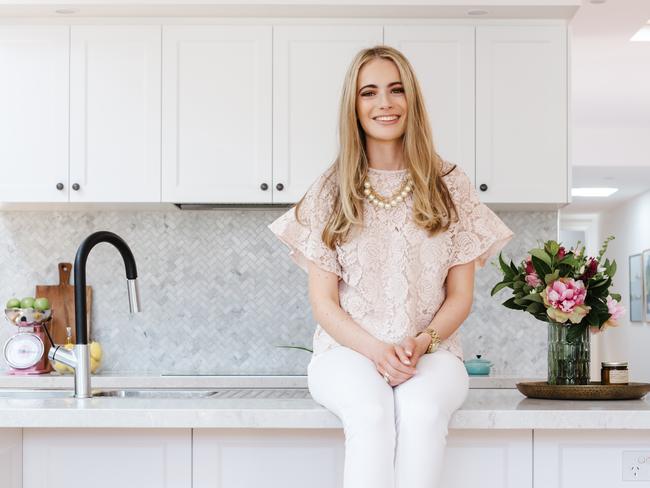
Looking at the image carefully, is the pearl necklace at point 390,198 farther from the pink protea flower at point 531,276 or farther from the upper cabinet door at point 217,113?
the upper cabinet door at point 217,113

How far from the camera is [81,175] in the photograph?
11.6 feet

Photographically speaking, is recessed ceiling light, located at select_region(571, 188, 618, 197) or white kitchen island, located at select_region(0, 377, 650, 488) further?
recessed ceiling light, located at select_region(571, 188, 618, 197)

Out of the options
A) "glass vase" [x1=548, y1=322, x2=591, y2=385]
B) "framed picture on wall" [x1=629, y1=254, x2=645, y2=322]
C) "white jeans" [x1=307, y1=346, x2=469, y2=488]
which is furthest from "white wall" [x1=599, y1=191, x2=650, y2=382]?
"white jeans" [x1=307, y1=346, x2=469, y2=488]

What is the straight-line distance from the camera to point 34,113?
3.56m

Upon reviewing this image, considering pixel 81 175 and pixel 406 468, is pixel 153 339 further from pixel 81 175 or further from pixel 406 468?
pixel 406 468

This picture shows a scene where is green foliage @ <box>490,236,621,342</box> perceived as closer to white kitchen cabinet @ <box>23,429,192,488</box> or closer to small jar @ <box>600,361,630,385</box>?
small jar @ <box>600,361,630,385</box>

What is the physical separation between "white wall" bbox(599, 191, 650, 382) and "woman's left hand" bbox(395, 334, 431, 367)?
8409mm

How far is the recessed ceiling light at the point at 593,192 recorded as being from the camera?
9.46m

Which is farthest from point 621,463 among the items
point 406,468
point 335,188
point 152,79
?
point 152,79

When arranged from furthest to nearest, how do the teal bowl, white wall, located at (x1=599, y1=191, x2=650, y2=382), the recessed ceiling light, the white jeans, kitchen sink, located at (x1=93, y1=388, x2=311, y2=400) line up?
white wall, located at (x1=599, y1=191, x2=650, y2=382) < the recessed ceiling light < the teal bowl < kitchen sink, located at (x1=93, y1=388, x2=311, y2=400) < the white jeans

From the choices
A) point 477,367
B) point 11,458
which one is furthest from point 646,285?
point 11,458

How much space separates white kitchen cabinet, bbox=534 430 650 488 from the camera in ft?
5.87

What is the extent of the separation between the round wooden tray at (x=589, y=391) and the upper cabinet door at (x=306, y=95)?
66.4 inches

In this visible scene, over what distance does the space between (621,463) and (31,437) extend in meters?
1.14
